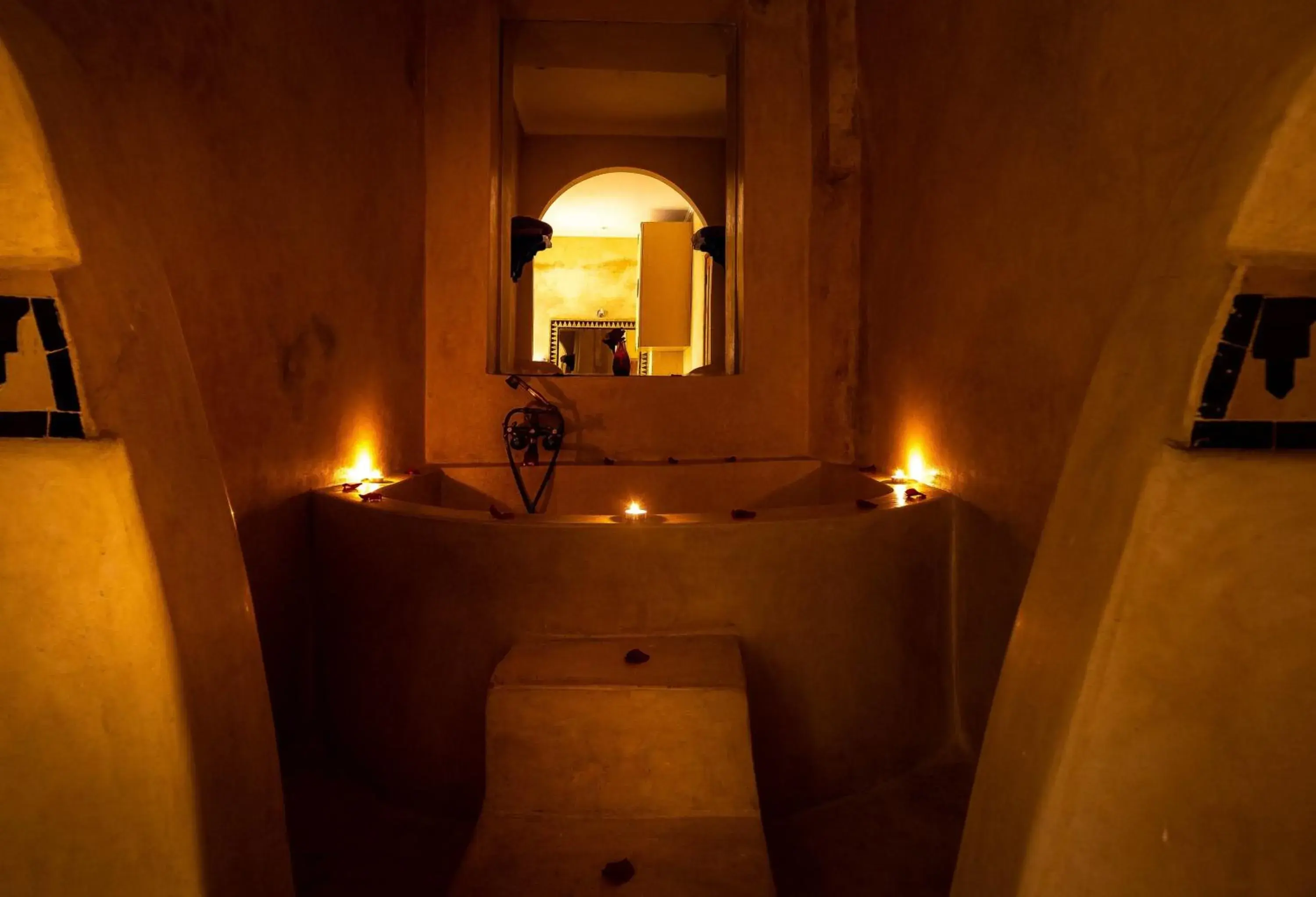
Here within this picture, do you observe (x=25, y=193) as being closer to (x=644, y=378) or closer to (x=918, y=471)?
(x=918, y=471)

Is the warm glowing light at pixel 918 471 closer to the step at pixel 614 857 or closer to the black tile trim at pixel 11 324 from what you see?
the step at pixel 614 857

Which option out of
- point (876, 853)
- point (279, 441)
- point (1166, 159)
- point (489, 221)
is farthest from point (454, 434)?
point (1166, 159)

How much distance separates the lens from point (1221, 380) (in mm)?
596

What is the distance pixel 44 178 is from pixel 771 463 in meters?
2.75

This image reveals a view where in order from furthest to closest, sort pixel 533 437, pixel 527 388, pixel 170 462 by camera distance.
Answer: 1. pixel 527 388
2. pixel 533 437
3. pixel 170 462

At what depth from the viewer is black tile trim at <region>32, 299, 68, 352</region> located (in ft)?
2.03

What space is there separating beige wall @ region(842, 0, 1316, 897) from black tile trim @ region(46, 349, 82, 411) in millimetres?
1040

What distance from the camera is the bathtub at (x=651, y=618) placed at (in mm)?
1536

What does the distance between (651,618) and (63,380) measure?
1.17 metres

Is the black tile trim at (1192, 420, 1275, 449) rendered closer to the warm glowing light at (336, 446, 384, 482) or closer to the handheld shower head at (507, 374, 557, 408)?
the warm glowing light at (336, 446, 384, 482)

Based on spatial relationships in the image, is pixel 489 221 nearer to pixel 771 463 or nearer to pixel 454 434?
pixel 454 434

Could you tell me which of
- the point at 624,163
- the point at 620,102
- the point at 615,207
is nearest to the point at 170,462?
the point at 620,102

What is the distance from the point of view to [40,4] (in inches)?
39.6

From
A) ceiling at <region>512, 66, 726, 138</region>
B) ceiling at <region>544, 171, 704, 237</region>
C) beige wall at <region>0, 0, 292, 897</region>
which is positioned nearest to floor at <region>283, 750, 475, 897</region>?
beige wall at <region>0, 0, 292, 897</region>
